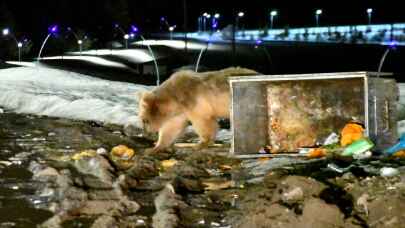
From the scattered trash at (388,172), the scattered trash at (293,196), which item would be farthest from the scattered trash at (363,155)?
the scattered trash at (293,196)

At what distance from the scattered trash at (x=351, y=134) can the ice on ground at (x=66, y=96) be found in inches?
207

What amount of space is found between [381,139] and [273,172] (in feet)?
7.55

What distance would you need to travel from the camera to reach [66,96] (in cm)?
1891

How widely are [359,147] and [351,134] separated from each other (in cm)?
68

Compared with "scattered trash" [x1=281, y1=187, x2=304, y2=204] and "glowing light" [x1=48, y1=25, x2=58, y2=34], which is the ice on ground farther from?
"glowing light" [x1=48, y1=25, x2=58, y2=34]

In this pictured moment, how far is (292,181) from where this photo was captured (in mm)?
6484

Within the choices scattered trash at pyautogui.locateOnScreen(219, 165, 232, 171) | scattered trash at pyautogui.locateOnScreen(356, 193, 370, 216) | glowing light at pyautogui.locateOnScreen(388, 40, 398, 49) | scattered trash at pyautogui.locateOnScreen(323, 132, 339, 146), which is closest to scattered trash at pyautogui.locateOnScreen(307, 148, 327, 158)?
scattered trash at pyautogui.locateOnScreen(323, 132, 339, 146)

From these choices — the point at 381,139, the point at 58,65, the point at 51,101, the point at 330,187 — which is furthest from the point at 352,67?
the point at 330,187

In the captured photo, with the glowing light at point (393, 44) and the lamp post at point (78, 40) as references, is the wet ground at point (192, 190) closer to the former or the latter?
the lamp post at point (78, 40)

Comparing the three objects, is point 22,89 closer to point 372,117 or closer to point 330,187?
point 372,117

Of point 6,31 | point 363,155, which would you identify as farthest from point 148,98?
point 6,31

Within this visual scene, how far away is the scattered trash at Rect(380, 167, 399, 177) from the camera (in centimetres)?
689

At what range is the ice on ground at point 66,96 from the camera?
15.6 m

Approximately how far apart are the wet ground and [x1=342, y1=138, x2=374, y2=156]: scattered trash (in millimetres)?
384
